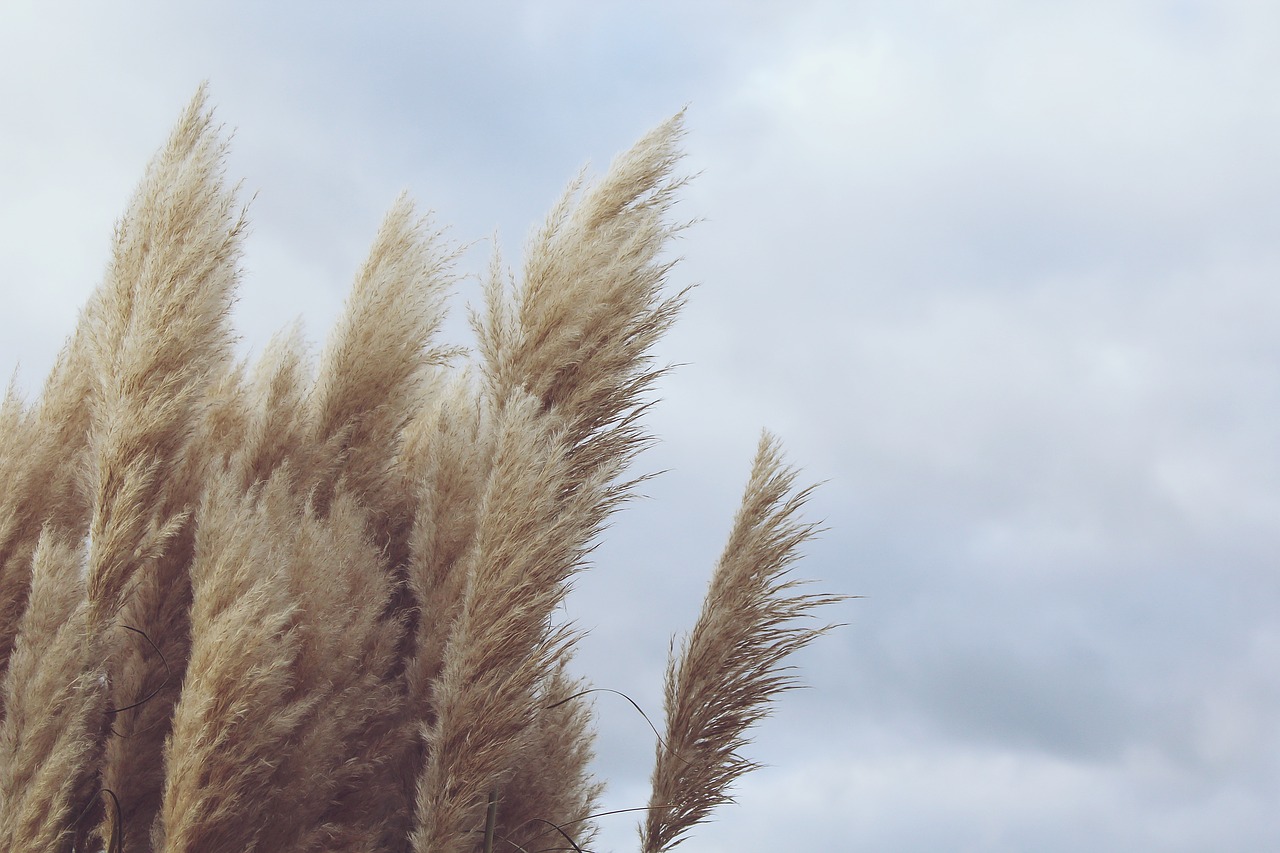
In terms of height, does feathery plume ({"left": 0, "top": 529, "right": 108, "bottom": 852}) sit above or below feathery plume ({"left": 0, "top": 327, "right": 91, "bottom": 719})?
below

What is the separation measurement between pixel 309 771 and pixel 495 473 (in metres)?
0.81

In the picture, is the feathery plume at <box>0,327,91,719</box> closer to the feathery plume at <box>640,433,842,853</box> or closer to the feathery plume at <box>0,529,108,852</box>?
the feathery plume at <box>0,529,108,852</box>

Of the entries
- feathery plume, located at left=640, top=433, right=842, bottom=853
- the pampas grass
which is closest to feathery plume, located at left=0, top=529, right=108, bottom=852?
the pampas grass

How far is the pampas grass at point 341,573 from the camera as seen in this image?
2.50 metres

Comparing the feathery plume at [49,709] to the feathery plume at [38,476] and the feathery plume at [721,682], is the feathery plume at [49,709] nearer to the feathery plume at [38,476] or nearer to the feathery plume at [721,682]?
the feathery plume at [38,476]

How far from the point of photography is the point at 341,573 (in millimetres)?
2680

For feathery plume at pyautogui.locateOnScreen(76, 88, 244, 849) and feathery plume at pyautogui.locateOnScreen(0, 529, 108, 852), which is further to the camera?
feathery plume at pyautogui.locateOnScreen(76, 88, 244, 849)

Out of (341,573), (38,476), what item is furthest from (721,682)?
→ (38,476)

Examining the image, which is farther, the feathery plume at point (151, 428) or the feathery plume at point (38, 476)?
the feathery plume at point (38, 476)

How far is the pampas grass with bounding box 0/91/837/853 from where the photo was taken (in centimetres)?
250

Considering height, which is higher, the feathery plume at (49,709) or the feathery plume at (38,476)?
the feathery plume at (38,476)

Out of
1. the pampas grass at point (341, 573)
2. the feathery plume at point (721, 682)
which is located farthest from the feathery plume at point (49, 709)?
the feathery plume at point (721, 682)

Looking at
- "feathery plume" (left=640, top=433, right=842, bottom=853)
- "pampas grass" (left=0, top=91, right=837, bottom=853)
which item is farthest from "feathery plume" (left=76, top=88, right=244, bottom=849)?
"feathery plume" (left=640, top=433, right=842, bottom=853)

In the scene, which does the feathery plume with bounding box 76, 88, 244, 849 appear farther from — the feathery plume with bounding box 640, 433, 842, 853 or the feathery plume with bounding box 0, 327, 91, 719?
the feathery plume with bounding box 640, 433, 842, 853
